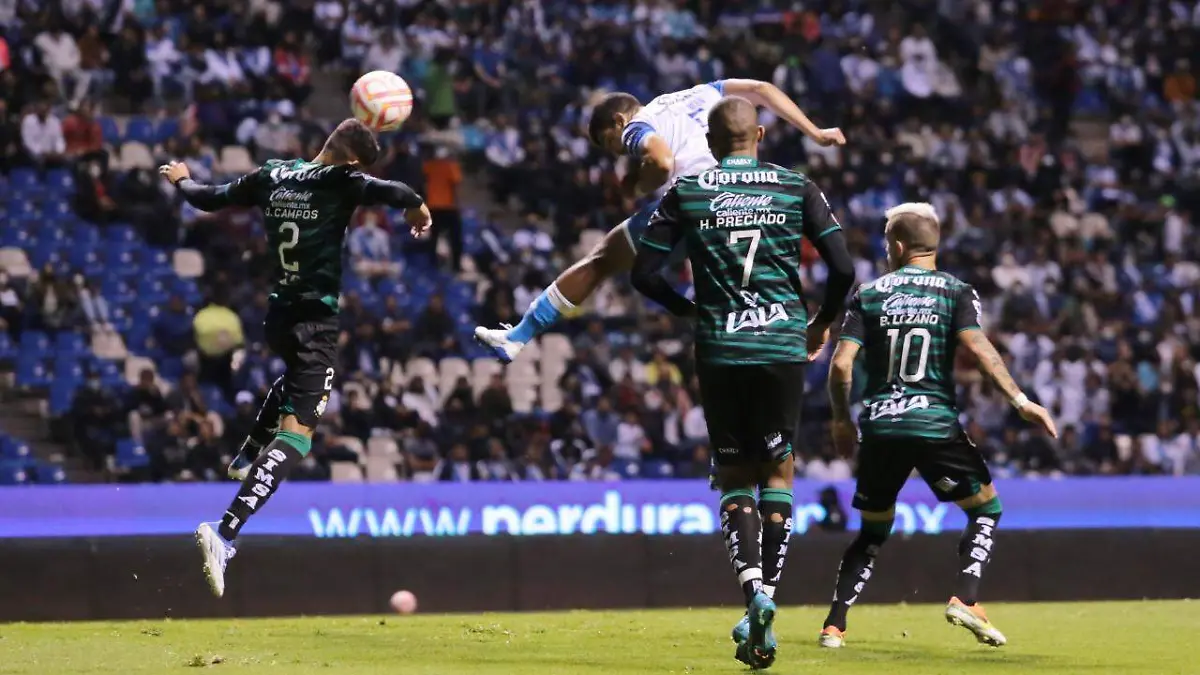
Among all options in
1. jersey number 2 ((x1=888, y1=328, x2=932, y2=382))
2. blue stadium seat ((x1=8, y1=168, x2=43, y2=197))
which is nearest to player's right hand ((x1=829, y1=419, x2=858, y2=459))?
jersey number 2 ((x1=888, y1=328, x2=932, y2=382))

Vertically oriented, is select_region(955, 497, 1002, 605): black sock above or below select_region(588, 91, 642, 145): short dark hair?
below

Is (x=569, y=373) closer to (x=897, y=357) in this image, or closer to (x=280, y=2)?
(x=280, y=2)

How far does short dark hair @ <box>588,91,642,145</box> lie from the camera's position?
10.4 meters

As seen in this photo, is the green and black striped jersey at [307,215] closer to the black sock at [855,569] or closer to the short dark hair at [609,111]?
the short dark hair at [609,111]

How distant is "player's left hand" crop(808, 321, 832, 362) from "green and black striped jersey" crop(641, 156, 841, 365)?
0.21 meters

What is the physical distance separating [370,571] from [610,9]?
1354cm

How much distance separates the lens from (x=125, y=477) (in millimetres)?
18484

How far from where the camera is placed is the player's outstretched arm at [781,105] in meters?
10.7

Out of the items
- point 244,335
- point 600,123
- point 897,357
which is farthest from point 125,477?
point 897,357

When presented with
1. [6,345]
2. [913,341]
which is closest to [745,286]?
[913,341]

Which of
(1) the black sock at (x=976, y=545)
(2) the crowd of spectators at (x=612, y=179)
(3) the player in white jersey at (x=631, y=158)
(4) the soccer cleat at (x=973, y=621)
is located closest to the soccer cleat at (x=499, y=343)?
(3) the player in white jersey at (x=631, y=158)

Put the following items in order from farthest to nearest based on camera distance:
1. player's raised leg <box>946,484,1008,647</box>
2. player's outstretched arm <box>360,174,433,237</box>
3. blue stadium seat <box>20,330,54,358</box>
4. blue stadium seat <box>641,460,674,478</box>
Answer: blue stadium seat <box>20,330,54,358</box>
blue stadium seat <box>641,460,674,478</box>
player's outstretched arm <box>360,174,433,237</box>
player's raised leg <box>946,484,1008,647</box>

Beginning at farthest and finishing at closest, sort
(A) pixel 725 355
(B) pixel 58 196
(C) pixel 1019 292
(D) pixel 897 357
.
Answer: (C) pixel 1019 292, (B) pixel 58 196, (D) pixel 897 357, (A) pixel 725 355

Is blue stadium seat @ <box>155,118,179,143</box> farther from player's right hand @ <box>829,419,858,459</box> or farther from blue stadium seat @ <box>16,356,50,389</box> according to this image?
player's right hand @ <box>829,419,858,459</box>
